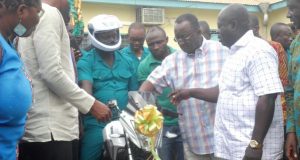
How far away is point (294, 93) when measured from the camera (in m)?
3.26

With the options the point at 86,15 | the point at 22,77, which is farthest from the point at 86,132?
the point at 86,15

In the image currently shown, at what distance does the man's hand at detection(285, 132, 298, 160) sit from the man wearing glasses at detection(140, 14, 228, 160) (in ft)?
2.68

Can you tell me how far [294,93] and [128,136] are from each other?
127cm

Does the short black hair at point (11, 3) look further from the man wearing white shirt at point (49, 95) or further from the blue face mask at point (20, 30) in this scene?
the man wearing white shirt at point (49, 95)

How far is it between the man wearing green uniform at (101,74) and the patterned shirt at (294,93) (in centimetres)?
153

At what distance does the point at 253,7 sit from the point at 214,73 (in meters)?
11.7

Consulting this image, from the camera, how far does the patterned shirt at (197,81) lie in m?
4.02

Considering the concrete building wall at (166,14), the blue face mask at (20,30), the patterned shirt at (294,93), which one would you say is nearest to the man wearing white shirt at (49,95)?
the blue face mask at (20,30)

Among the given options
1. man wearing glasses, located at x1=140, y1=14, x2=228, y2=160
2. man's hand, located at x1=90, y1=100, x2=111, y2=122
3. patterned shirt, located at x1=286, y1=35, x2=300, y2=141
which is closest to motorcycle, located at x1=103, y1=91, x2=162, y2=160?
man's hand, located at x1=90, y1=100, x2=111, y2=122

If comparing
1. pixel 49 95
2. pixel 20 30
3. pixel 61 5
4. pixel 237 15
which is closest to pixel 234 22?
pixel 237 15

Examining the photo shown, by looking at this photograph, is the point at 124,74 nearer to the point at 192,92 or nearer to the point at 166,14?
the point at 192,92

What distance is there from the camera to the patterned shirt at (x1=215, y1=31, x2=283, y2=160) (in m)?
3.06

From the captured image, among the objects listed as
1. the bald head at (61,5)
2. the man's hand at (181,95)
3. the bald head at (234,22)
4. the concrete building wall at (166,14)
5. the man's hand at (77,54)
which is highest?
the bald head at (61,5)

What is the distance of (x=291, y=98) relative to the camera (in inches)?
139
